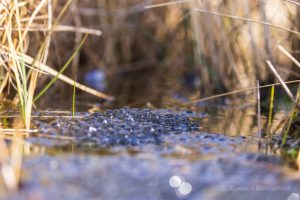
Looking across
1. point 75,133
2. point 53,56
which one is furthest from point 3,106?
point 53,56

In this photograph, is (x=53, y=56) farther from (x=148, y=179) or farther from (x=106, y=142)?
(x=148, y=179)

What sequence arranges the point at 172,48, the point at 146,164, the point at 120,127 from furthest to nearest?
the point at 172,48
the point at 120,127
the point at 146,164

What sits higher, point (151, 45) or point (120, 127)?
point (151, 45)

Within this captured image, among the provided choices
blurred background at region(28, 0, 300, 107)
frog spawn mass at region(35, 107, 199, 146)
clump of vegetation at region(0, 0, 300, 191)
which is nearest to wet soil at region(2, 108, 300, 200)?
frog spawn mass at region(35, 107, 199, 146)

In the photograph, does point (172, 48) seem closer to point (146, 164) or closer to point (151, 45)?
point (151, 45)

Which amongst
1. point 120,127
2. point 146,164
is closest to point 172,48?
point 120,127

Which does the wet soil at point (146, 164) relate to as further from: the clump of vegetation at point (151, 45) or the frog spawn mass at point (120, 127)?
the clump of vegetation at point (151, 45)

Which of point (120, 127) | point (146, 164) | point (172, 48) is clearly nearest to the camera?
point (146, 164)
